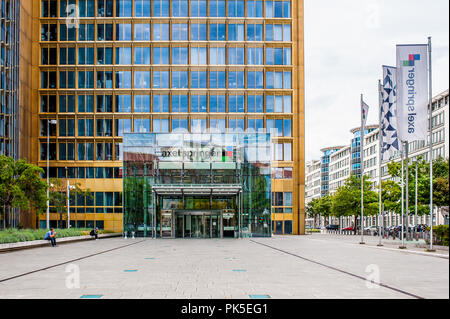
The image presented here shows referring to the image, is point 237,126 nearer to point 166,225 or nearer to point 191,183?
point 191,183

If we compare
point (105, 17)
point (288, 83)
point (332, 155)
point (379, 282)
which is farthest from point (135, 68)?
point (332, 155)

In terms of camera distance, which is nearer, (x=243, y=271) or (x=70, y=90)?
(x=243, y=271)

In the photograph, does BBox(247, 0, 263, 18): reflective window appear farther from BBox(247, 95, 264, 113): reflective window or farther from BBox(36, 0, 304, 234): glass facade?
BBox(247, 95, 264, 113): reflective window

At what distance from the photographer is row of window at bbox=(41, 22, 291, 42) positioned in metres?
77.9

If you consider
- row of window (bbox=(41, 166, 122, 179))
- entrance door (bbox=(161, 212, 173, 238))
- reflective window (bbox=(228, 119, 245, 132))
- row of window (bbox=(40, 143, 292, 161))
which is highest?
reflective window (bbox=(228, 119, 245, 132))

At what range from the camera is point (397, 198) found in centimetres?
6044

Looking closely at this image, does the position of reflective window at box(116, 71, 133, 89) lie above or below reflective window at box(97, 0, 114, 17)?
below

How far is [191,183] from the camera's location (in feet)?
→ 206

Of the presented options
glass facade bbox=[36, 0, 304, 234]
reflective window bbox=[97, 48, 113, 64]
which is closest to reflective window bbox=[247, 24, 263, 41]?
glass facade bbox=[36, 0, 304, 234]

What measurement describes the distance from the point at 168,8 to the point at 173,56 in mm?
6891

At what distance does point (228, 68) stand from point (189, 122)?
9202mm

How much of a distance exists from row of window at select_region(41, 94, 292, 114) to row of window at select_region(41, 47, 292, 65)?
4703mm

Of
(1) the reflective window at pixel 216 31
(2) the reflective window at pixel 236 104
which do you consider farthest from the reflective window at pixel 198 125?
(1) the reflective window at pixel 216 31

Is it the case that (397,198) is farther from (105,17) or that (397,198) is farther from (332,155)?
(332,155)
